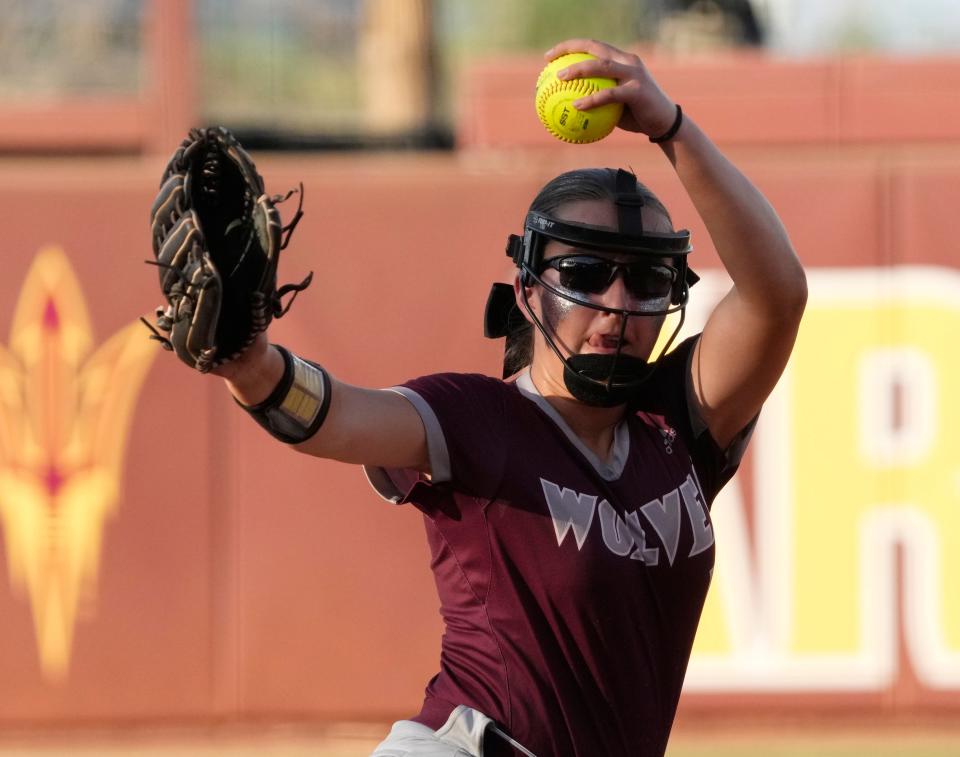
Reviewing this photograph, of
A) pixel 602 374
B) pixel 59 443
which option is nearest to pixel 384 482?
pixel 602 374

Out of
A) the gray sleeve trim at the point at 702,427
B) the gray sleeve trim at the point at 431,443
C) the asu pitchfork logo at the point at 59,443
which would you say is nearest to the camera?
the gray sleeve trim at the point at 431,443

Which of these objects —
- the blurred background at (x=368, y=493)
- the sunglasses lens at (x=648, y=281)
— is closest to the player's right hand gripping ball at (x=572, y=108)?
the sunglasses lens at (x=648, y=281)

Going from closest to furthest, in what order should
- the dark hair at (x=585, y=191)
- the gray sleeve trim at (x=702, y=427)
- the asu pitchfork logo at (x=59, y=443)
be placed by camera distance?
the dark hair at (x=585, y=191)
the gray sleeve trim at (x=702, y=427)
the asu pitchfork logo at (x=59, y=443)

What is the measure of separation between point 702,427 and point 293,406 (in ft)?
3.02

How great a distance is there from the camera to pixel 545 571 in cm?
275

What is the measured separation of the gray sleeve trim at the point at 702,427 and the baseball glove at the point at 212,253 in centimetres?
91

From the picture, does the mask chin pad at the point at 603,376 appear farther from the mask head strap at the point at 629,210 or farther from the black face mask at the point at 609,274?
the mask head strap at the point at 629,210

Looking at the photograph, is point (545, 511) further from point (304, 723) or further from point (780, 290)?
point (304, 723)

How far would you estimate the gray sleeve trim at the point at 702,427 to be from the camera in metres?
3.06

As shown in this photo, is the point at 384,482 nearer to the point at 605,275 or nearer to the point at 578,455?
the point at 578,455

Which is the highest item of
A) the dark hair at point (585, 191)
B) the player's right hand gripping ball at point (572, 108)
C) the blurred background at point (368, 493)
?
the player's right hand gripping ball at point (572, 108)

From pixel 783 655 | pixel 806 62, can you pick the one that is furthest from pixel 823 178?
pixel 783 655

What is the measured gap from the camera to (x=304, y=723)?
6.62m

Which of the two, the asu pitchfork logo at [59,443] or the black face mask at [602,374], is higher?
the black face mask at [602,374]
